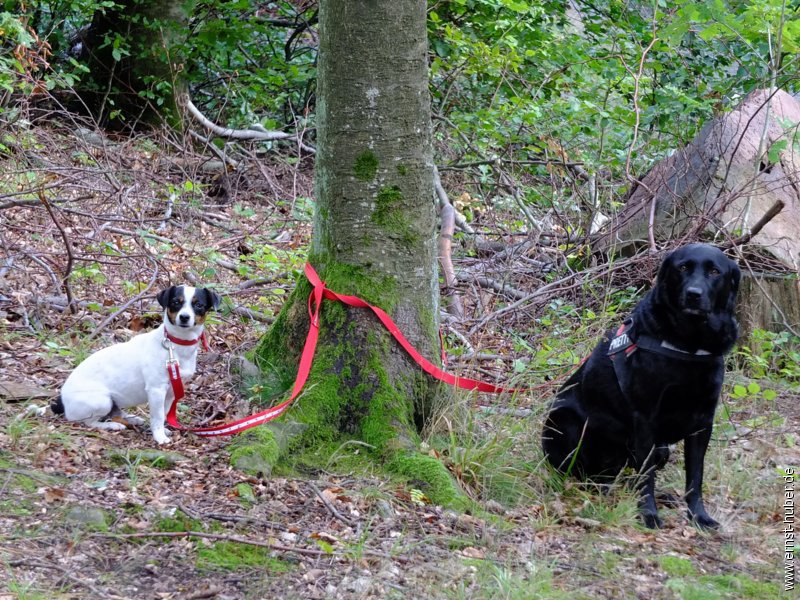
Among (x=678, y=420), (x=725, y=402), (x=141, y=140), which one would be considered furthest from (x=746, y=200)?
(x=141, y=140)

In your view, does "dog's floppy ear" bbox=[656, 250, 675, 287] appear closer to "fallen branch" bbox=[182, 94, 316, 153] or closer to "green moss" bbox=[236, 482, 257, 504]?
"green moss" bbox=[236, 482, 257, 504]

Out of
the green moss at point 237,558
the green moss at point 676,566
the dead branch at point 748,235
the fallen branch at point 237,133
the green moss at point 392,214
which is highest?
the fallen branch at point 237,133

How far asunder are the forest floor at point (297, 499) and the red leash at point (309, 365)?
0.12 metres

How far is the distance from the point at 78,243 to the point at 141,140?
3.58 meters

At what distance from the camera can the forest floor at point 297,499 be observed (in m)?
3.24

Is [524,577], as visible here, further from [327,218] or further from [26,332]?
[26,332]

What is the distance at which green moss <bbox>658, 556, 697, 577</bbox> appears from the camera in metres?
3.65

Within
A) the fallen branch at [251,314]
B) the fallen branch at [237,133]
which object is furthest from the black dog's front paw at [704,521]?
the fallen branch at [237,133]

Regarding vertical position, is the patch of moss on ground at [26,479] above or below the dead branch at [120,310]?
below

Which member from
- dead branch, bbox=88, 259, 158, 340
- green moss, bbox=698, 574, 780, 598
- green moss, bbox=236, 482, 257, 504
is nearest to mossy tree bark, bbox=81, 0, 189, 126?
dead branch, bbox=88, 259, 158, 340

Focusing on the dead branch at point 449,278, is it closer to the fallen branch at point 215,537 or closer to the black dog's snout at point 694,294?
the black dog's snout at point 694,294

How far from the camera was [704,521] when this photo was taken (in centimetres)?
420

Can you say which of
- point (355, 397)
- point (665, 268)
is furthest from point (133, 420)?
point (665, 268)

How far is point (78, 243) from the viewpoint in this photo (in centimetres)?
706
